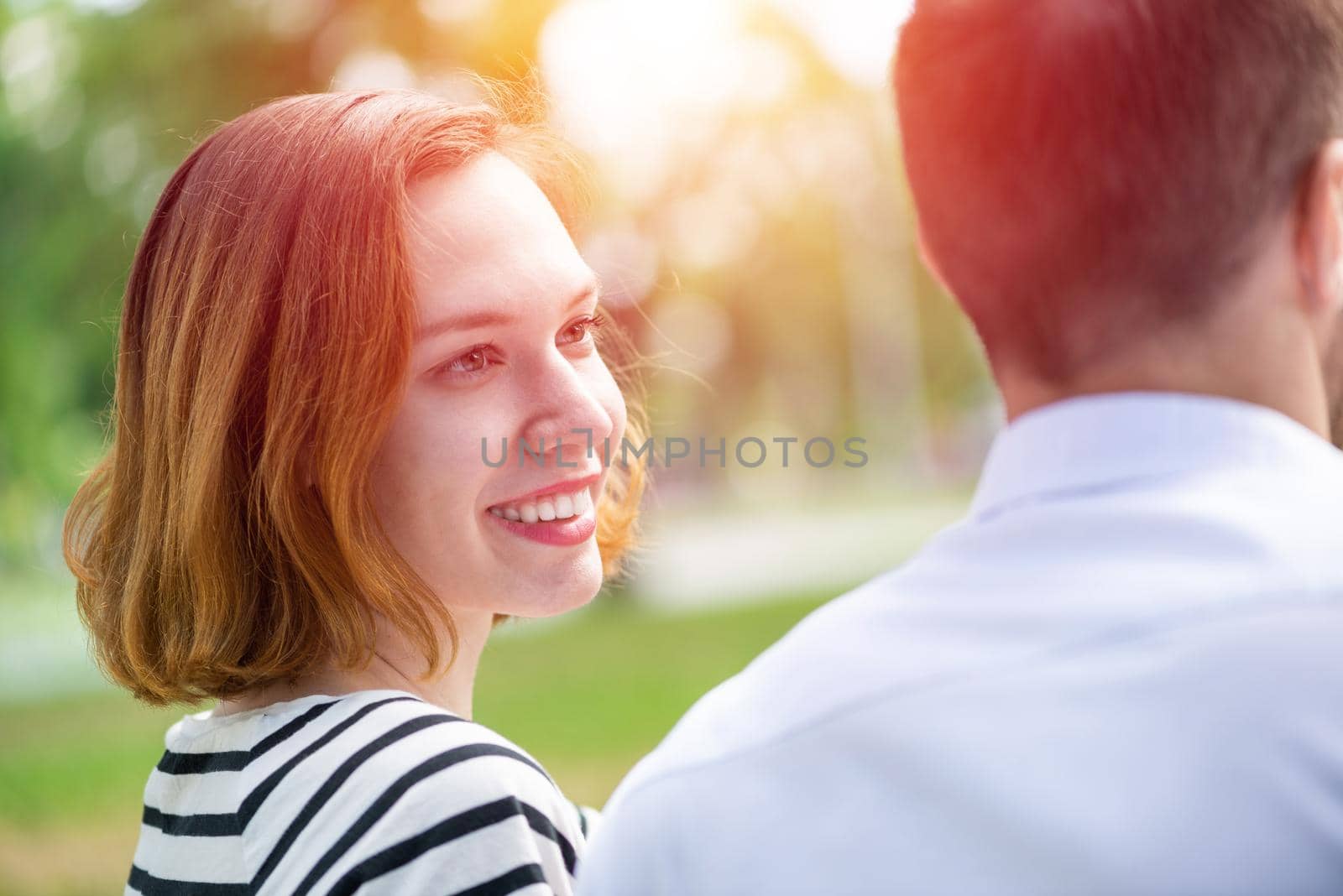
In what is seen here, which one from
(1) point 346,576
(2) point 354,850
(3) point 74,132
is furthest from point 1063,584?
(3) point 74,132

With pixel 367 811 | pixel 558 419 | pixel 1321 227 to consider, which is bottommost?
pixel 367 811

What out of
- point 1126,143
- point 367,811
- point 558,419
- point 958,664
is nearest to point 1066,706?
point 958,664

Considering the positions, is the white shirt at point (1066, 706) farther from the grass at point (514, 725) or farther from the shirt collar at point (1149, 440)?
the grass at point (514, 725)

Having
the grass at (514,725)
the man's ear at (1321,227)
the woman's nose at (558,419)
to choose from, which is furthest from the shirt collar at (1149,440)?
the grass at (514,725)

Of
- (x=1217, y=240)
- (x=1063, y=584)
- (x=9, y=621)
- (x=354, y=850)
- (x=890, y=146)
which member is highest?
(x=890, y=146)

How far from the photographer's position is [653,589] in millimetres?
15320

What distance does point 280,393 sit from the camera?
1.58 metres

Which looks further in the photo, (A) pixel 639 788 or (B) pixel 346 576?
(B) pixel 346 576

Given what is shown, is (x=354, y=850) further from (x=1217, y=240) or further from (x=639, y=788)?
(x=1217, y=240)

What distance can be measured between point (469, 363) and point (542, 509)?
212 mm

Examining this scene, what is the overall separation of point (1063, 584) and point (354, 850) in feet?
2.51

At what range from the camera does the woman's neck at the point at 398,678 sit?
1620 millimetres

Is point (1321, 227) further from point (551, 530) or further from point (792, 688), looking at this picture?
point (551, 530)

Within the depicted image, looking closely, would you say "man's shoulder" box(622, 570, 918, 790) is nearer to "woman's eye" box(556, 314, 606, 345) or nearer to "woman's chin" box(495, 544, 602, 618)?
"woman's chin" box(495, 544, 602, 618)
